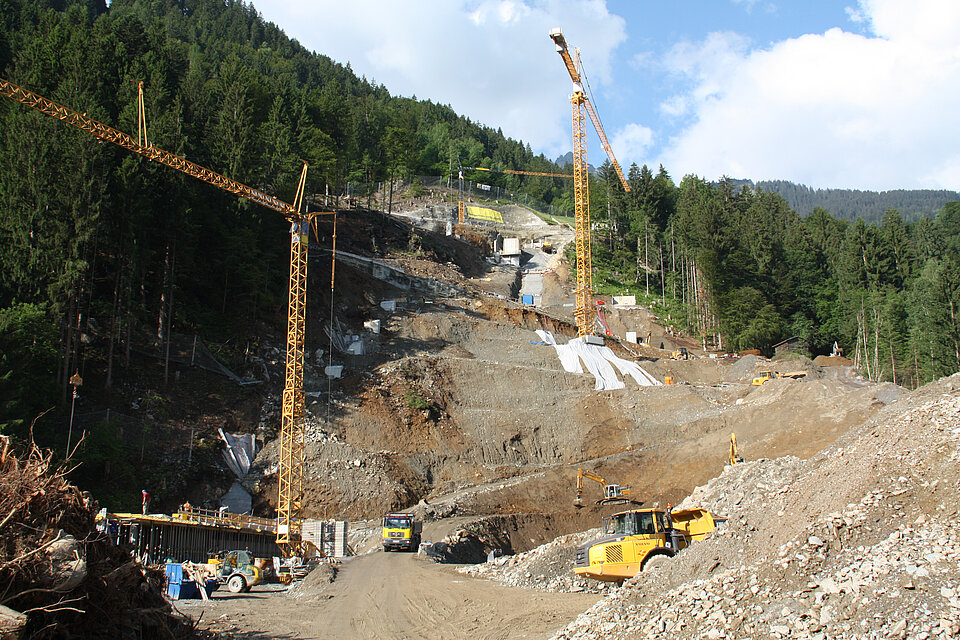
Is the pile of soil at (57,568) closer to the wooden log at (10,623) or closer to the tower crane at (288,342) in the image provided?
the wooden log at (10,623)

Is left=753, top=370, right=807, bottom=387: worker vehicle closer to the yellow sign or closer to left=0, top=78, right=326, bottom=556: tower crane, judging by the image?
left=0, top=78, right=326, bottom=556: tower crane

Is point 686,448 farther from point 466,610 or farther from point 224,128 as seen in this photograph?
point 224,128

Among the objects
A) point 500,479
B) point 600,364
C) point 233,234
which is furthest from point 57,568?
point 600,364

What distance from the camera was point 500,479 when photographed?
1703 inches

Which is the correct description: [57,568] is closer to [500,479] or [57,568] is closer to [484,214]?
[500,479]

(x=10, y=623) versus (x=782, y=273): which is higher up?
(x=782, y=273)

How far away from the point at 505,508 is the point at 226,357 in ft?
63.1

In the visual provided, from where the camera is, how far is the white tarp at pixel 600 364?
54.8 meters

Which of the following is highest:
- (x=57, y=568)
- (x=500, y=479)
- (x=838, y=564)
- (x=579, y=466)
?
(x=57, y=568)

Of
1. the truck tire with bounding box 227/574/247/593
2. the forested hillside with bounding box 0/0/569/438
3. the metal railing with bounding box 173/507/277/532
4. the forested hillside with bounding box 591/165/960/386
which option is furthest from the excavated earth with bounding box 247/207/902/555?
the truck tire with bounding box 227/574/247/593

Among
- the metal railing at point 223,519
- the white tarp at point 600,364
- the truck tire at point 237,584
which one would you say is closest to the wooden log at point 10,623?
the truck tire at point 237,584

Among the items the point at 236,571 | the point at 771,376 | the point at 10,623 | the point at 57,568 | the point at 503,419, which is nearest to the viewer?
the point at 10,623

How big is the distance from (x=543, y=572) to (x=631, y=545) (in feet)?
17.3

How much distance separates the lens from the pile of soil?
667 cm
